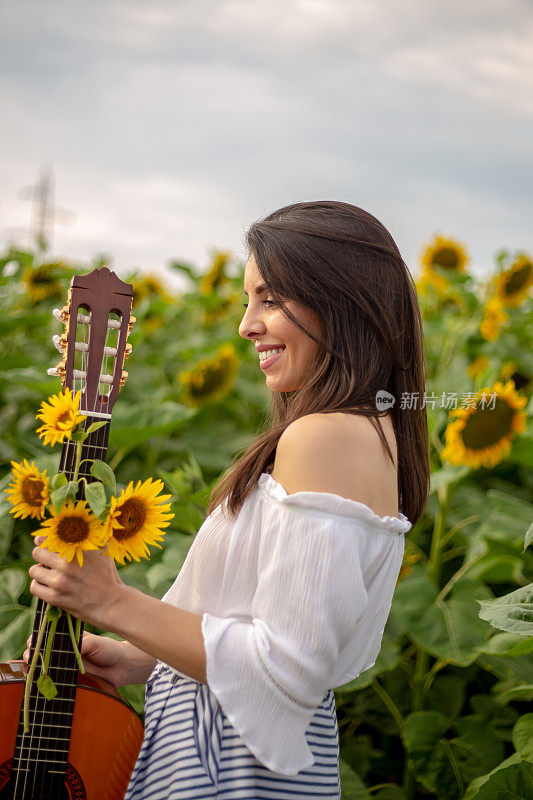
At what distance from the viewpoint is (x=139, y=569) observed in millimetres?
2043

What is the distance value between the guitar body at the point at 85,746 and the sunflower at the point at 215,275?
299 cm

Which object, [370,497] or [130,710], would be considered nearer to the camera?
→ [370,497]

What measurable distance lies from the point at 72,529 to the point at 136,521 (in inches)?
3.2

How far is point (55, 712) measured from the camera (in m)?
1.15

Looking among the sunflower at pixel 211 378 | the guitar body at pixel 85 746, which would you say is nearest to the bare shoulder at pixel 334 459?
the guitar body at pixel 85 746

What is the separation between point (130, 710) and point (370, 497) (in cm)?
47

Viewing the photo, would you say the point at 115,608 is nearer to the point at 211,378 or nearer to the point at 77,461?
the point at 77,461

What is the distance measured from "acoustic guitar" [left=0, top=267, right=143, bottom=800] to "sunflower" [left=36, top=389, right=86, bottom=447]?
0.04 metres

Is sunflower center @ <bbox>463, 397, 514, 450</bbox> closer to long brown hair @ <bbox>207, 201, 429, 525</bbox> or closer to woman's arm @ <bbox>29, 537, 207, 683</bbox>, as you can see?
long brown hair @ <bbox>207, 201, 429, 525</bbox>

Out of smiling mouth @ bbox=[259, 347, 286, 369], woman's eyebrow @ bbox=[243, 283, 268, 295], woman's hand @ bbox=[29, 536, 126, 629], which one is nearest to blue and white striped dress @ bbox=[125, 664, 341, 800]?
woman's hand @ bbox=[29, 536, 126, 629]

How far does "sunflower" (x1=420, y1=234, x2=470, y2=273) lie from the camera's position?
12.5ft

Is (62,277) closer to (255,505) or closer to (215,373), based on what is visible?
(215,373)

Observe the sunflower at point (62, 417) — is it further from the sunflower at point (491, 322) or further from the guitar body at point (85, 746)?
the sunflower at point (491, 322)

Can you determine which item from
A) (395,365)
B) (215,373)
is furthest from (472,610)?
(215,373)
